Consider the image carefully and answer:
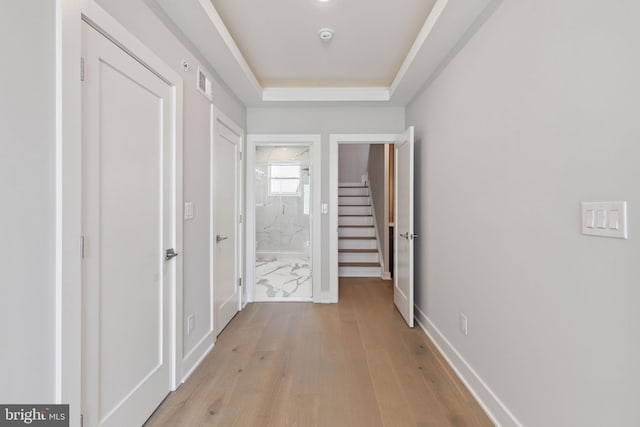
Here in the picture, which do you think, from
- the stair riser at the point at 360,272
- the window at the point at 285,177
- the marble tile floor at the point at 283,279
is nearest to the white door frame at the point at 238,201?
the marble tile floor at the point at 283,279

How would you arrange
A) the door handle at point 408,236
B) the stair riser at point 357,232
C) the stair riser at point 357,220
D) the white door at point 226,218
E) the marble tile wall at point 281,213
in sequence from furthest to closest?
1. the marble tile wall at point 281,213
2. the stair riser at point 357,220
3. the stair riser at point 357,232
4. the door handle at point 408,236
5. the white door at point 226,218

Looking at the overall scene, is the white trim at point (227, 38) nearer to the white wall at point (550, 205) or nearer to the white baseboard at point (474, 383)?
the white wall at point (550, 205)

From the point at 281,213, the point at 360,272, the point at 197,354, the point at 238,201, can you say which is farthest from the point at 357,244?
the point at 197,354

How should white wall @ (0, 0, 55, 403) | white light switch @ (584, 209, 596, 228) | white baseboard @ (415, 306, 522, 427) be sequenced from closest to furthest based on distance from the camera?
white wall @ (0, 0, 55, 403)
white light switch @ (584, 209, 596, 228)
white baseboard @ (415, 306, 522, 427)

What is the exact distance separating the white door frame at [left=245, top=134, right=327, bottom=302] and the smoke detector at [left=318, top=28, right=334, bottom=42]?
1325mm

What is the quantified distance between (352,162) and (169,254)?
6.05 metres

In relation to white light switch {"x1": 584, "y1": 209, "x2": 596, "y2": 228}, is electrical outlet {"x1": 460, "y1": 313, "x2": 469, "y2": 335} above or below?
below

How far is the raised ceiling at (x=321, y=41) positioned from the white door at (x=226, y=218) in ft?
2.40

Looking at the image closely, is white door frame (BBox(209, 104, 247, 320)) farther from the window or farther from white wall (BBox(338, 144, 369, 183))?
white wall (BBox(338, 144, 369, 183))

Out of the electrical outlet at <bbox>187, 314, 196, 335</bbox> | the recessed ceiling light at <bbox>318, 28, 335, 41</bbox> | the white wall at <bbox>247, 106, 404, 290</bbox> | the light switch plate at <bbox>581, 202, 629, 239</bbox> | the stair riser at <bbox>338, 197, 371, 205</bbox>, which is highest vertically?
the recessed ceiling light at <bbox>318, 28, 335, 41</bbox>

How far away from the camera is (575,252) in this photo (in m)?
1.16

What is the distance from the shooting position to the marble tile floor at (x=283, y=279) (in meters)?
3.96

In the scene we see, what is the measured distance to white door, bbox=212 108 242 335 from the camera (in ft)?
8.85

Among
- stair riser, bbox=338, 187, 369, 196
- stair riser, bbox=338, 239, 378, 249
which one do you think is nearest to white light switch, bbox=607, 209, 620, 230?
stair riser, bbox=338, 239, 378, 249
